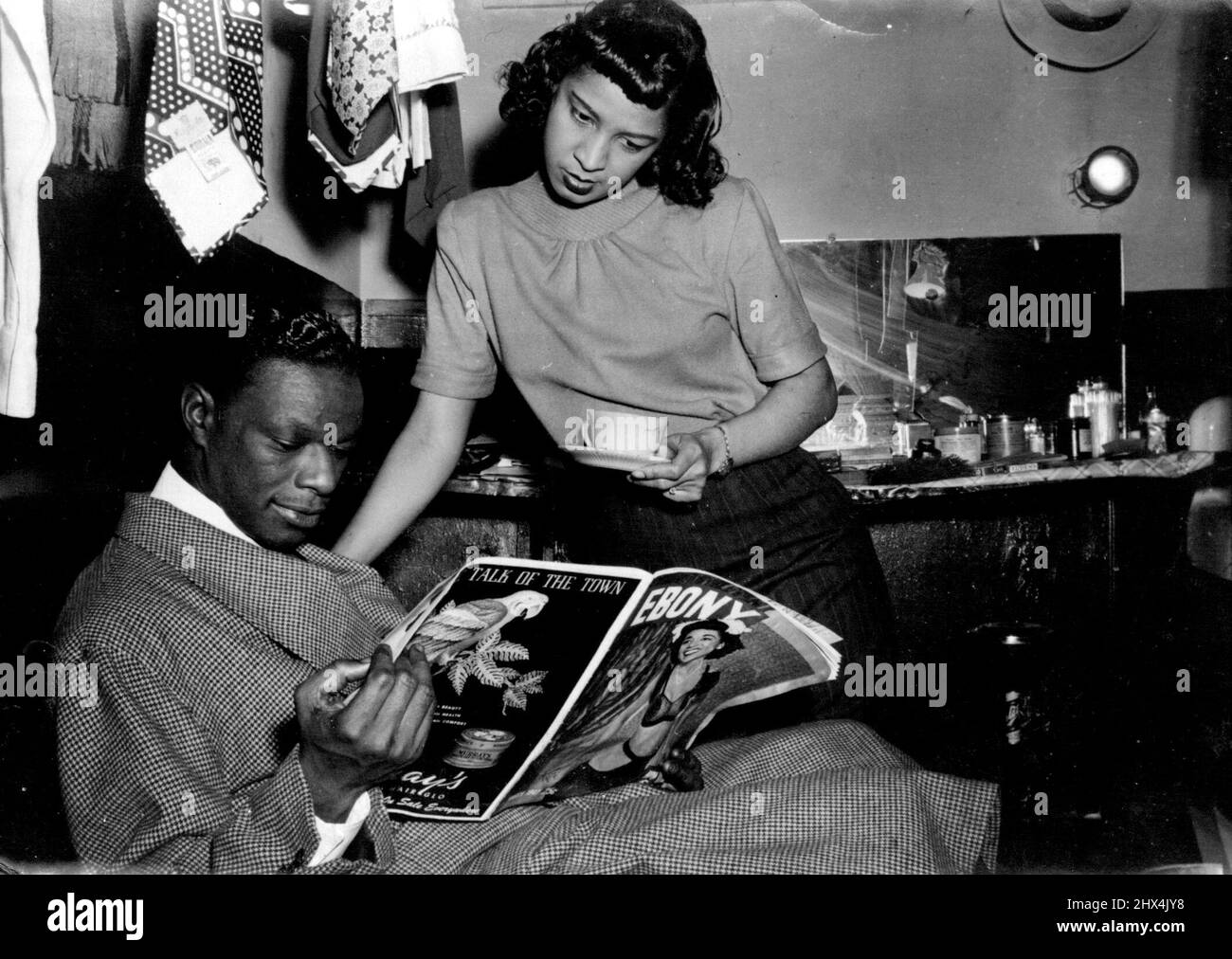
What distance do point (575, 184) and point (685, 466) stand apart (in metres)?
0.47

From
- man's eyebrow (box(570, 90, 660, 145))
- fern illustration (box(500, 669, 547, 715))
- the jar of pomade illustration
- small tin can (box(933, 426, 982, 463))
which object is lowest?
the jar of pomade illustration

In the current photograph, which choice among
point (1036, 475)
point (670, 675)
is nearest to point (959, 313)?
point (1036, 475)

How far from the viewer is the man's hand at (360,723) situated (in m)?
0.97

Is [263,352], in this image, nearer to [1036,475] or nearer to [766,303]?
[766,303]

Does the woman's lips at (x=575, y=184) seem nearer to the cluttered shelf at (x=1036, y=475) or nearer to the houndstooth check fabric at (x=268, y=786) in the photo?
the houndstooth check fabric at (x=268, y=786)

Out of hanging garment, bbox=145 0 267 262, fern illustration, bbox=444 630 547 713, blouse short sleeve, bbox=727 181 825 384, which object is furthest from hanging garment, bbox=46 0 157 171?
fern illustration, bbox=444 630 547 713

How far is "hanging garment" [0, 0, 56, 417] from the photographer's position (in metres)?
1.35

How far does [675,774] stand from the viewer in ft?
4.08

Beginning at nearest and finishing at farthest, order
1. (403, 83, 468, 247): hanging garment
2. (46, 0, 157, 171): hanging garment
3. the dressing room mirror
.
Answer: (46, 0, 157, 171): hanging garment → (403, 83, 468, 247): hanging garment → the dressing room mirror

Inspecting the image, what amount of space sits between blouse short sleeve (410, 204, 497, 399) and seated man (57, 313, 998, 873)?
327mm

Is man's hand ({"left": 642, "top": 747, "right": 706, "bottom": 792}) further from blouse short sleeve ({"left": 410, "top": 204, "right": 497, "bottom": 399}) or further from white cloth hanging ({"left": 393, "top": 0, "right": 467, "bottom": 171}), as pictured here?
white cloth hanging ({"left": 393, "top": 0, "right": 467, "bottom": 171})

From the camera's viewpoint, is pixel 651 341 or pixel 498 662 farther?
pixel 651 341

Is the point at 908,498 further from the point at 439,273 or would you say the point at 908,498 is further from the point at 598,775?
the point at 598,775
